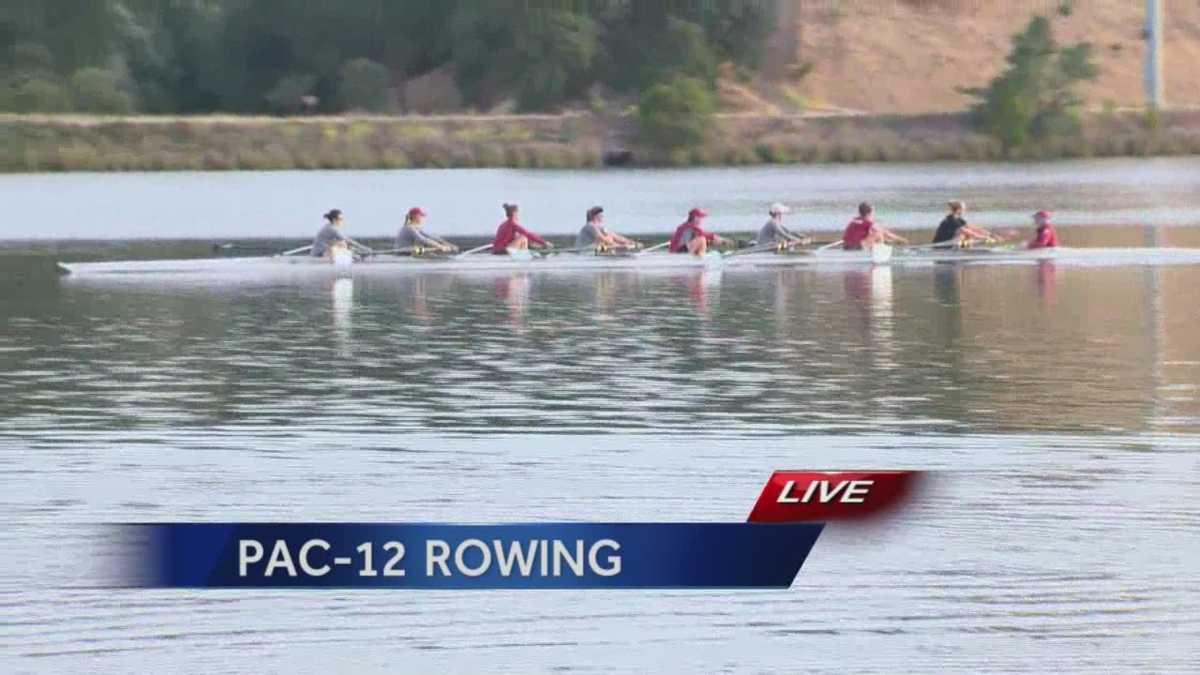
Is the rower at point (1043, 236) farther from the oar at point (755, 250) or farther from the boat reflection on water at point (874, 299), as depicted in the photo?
the oar at point (755, 250)

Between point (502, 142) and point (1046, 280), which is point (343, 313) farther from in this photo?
point (502, 142)

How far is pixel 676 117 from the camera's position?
82062 mm

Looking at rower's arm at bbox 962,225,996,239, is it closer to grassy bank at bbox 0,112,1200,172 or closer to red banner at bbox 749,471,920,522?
red banner at bbox 749,471,920,522

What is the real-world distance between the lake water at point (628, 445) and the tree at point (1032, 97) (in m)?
50.3

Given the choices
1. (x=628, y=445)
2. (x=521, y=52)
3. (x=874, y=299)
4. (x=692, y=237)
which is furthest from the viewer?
(x=521, y=52)

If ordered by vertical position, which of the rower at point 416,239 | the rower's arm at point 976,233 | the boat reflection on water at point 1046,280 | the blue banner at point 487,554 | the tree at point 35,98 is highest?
the tree at point 35,98

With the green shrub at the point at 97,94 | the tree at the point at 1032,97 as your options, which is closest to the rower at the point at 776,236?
the green shrub at the point at 97,94

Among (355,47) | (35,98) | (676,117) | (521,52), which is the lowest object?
(676,117)

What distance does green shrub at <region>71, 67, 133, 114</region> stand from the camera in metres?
78.8

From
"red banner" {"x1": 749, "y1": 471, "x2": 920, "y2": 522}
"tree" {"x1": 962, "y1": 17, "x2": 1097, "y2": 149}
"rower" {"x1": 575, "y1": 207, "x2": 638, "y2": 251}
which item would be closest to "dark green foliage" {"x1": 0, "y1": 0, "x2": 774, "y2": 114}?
"tree" {"x1": 962, "y1": 17, "x2": 1097, "y2": 149}

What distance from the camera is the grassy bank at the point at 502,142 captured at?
73.8m

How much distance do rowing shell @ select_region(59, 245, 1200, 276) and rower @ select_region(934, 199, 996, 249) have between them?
0.59ft

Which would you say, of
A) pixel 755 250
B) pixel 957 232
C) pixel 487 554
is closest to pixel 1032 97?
pixel 957 232

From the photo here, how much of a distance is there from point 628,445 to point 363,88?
7303 centimetres
